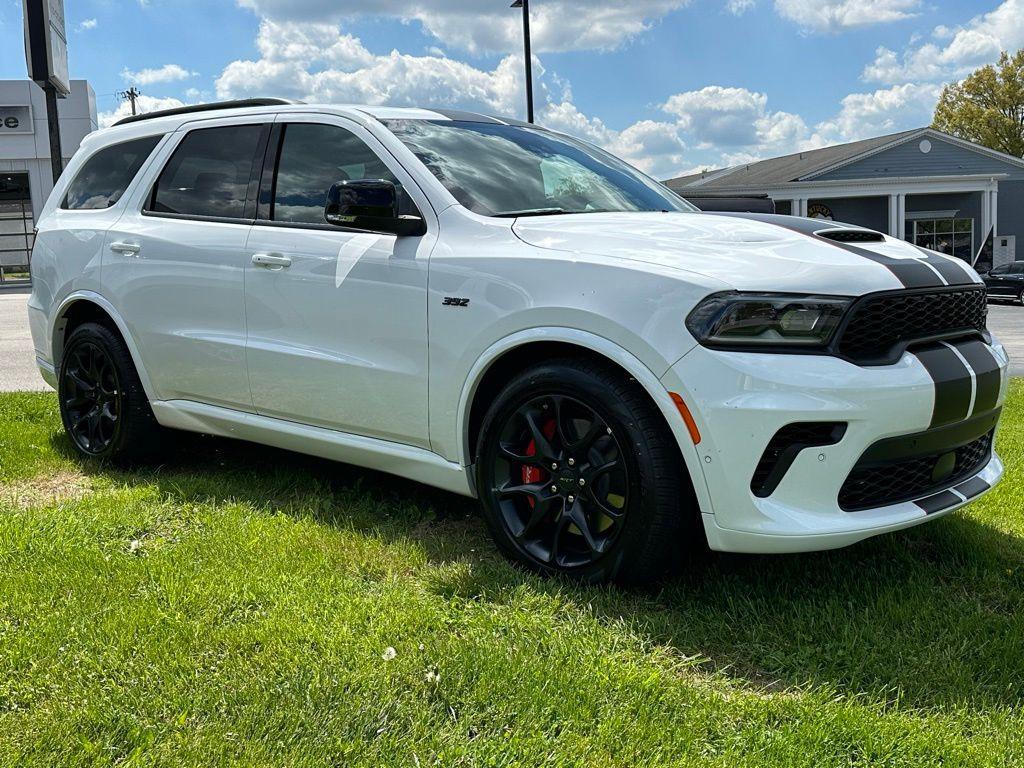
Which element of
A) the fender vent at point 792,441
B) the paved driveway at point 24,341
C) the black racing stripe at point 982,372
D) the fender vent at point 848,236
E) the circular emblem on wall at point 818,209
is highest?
the fender vent at point 848,236

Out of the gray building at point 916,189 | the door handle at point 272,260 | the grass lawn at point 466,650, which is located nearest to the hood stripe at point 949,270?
the grass lawn at point 466,650

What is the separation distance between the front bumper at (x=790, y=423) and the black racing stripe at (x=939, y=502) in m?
→ 0.17

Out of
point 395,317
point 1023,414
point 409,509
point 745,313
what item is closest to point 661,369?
point 745,313

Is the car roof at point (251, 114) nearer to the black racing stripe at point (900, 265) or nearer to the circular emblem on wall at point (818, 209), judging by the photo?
the black racing stripe at point (900, 265)

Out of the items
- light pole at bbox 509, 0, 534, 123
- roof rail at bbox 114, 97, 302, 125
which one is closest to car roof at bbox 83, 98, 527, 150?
roof rail at bbox 114, 97, 302, 125

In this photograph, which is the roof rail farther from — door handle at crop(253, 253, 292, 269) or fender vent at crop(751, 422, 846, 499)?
fender vent at crop(751, 422, 846, 499)

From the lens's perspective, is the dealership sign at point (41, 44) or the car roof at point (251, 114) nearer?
the car roof at point (251, 114)

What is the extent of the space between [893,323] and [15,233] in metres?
43.5

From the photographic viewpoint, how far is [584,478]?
332cm

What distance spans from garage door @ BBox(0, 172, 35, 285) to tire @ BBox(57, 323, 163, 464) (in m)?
38.2

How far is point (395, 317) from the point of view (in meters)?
3.77

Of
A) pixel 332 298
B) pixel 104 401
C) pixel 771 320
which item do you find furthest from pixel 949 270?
pixel 104 401

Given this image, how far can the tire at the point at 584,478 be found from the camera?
315 cm

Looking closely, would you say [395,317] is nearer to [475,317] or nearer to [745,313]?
[475,317]
